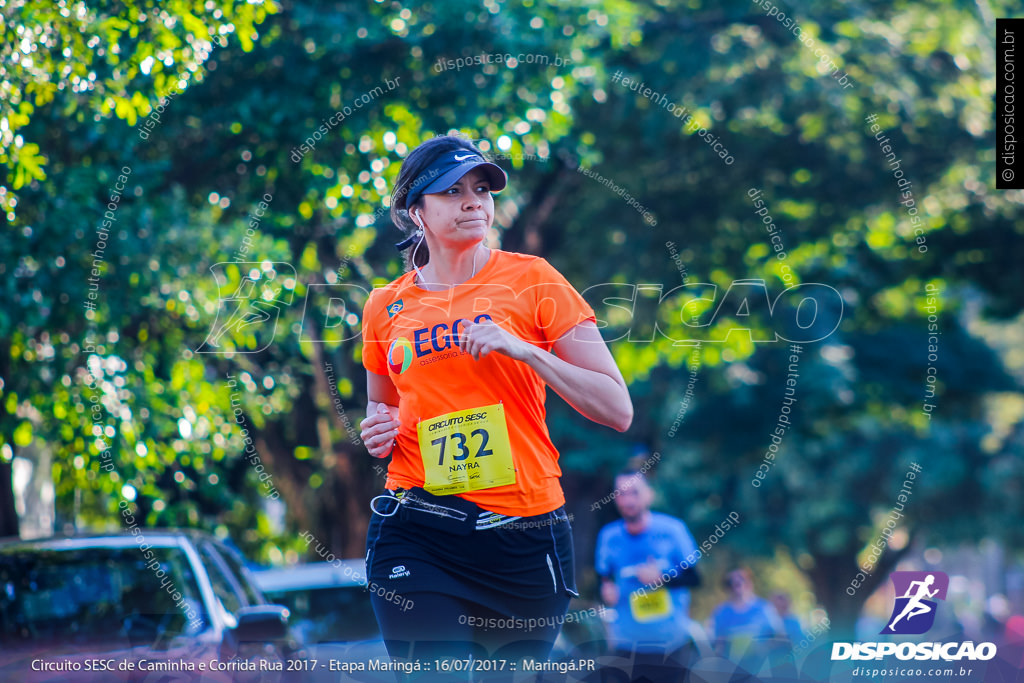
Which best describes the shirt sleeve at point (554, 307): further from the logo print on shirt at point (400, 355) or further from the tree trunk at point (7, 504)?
the tree trunk at point (7, 504)

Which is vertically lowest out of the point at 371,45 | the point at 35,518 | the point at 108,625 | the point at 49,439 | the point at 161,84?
the point at 35,518

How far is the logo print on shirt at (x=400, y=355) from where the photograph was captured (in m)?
2.84

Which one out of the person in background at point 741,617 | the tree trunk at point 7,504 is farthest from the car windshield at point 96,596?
the person in background at point 741,617

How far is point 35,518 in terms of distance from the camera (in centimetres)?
1266

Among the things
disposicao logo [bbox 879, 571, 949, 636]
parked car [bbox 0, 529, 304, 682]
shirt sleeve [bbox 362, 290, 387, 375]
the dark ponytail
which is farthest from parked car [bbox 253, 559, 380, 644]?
the dark ponytail

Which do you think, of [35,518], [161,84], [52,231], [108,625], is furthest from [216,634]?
[35,518]

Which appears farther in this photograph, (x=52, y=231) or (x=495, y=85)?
(x=495, y=85)

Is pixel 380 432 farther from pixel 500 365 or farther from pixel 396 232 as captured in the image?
pixel 396 232

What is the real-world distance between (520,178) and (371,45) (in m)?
2.95

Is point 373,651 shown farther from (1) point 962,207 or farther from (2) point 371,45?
(1) point 962,207

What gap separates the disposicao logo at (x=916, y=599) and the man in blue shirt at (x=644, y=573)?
1.96 metres

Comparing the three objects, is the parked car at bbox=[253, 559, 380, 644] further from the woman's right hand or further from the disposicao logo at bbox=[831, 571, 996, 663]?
the woman's right hand

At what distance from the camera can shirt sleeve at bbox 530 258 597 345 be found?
2771 mm
